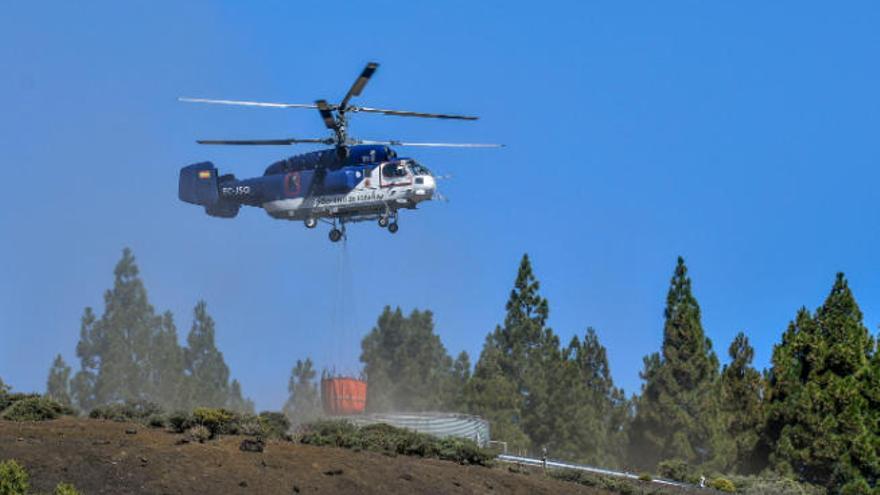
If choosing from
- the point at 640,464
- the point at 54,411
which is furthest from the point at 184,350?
the point at 54,411

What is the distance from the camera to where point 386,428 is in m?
49.7

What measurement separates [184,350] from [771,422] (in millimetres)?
63246

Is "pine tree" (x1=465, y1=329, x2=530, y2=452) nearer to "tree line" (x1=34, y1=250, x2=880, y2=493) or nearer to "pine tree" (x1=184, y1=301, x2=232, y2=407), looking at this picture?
"tree line" (x1=34, y1=250, x2=880, y2=493)

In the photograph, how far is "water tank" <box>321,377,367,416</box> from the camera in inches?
2298

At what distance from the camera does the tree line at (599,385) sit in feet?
198

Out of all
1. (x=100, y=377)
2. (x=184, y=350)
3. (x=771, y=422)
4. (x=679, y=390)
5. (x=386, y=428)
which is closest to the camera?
(x=386, y=428)

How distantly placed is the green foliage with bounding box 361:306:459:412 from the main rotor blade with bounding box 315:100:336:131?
184ft

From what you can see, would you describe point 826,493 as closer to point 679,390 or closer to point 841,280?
point 841,280

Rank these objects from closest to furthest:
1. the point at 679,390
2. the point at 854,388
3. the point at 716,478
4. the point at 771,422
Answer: the point at 716,478 → the point at 854,388 → the point at 771,422 → the point at 679,390

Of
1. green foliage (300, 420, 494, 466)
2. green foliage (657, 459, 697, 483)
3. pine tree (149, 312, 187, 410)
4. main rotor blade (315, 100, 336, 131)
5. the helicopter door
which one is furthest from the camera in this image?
pine tree (149, 312, 187, 410)

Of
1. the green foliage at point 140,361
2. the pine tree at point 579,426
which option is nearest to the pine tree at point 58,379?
the green foliage at point 140,361

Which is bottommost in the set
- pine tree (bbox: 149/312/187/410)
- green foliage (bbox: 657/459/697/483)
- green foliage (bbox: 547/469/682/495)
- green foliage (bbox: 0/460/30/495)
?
green foliage (bbox: 0/460/30/495)

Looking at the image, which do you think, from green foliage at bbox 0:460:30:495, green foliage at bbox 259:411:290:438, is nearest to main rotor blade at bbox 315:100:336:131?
green foliage at bbox 259:411:290:438

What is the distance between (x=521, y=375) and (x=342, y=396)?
27.3 meters
